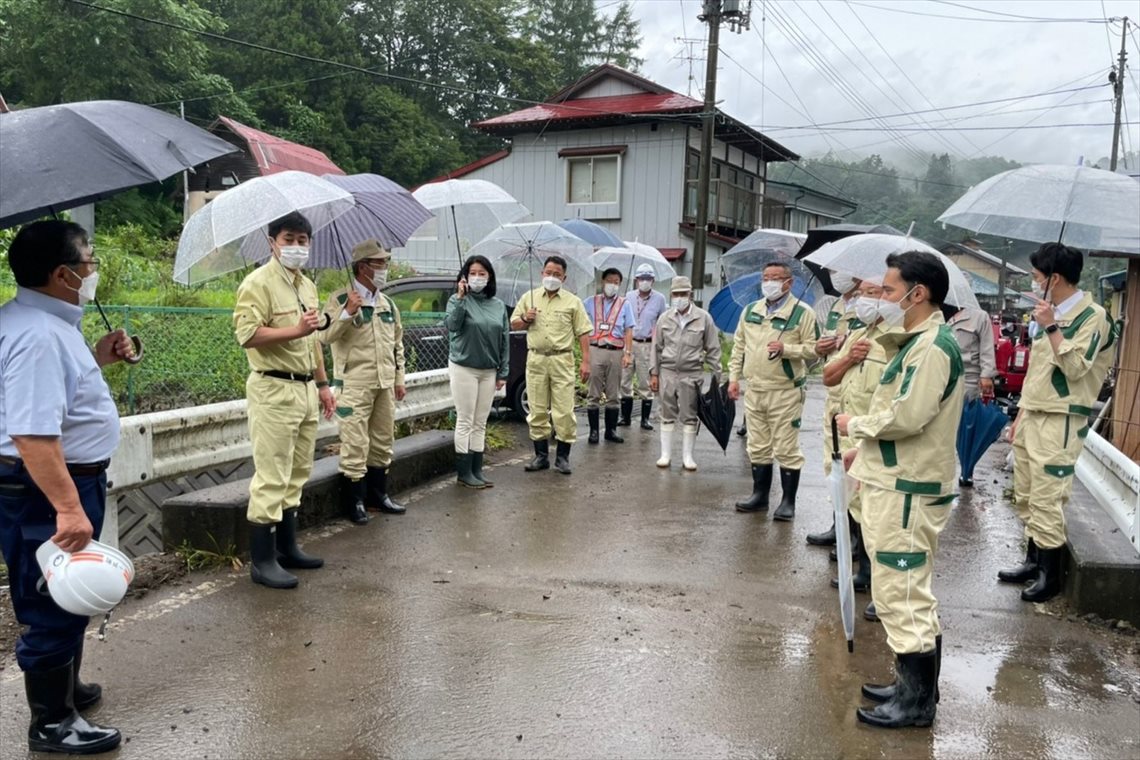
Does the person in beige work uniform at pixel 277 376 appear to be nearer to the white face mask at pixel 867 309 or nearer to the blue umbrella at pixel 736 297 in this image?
the white face mask at pixel 867 309

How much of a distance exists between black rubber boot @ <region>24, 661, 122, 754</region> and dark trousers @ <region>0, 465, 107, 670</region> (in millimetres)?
55

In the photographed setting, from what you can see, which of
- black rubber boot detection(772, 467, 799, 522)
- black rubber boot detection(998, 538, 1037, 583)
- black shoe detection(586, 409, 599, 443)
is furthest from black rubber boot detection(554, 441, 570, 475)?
black rubber boot detection(998, 538, 1037, 583)

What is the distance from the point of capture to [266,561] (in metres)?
4.68

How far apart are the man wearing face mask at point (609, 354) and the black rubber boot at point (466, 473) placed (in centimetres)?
274

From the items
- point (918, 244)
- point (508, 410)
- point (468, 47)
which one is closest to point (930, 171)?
point (468, 47)

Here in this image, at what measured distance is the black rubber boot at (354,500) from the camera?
596 cm

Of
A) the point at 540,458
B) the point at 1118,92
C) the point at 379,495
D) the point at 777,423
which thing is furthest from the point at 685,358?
the point at 1118,92

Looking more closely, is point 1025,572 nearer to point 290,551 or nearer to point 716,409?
point 716,409

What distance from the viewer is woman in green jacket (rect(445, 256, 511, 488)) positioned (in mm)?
6891

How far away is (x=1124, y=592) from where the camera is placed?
450 cm

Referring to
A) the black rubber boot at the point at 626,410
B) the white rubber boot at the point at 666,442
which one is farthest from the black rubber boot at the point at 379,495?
the black rubber boot at the point at 626,410

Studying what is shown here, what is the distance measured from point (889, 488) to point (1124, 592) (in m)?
2.08

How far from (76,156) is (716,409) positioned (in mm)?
6137

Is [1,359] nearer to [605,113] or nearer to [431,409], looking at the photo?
[431,409]
